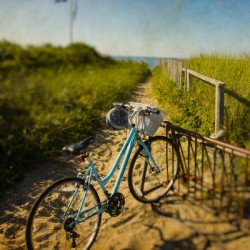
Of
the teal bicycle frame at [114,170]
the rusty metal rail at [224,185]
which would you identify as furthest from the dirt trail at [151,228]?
the teal bicycle frame at [114,170]

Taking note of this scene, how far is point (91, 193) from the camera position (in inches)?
115

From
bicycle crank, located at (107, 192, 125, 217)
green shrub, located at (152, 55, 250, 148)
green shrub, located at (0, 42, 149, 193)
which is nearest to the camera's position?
bicycle crank, located at (107, 192, 125, 217)

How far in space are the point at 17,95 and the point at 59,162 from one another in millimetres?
1284

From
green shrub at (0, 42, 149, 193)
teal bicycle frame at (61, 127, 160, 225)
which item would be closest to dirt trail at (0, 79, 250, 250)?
teal bicycle frame at (61, 127, 160, 225)

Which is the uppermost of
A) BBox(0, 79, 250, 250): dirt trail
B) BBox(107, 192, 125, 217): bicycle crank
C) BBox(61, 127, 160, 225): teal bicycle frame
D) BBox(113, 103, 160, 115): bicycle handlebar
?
BBox(113, 103, 160, 115): bicycle handlebar

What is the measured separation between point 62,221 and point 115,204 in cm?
55

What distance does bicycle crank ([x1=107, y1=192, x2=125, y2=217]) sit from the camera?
10.0 ft

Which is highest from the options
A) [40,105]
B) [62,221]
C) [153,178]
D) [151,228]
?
[40,105]

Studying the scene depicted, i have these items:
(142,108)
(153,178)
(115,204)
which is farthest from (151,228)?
(142,108)

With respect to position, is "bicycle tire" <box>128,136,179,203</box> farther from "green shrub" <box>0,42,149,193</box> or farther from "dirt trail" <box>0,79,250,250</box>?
"green shrub" <box>0,42,149,193</box>

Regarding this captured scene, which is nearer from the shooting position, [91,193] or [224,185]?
[91,193]

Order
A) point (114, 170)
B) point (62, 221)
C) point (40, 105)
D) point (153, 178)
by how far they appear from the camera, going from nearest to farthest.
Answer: point (62, 221)
point (114, 170)
point (153, 178)
point (40, 105)

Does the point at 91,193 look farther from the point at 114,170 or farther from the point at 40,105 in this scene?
the point at 40,105

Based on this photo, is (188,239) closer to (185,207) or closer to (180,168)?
(185,207)
